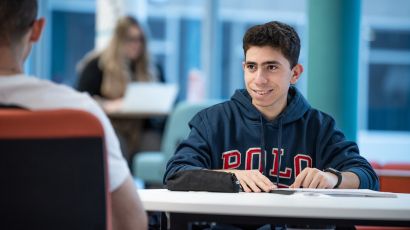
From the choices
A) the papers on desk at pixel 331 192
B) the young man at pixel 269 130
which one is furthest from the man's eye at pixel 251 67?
the papers on desk at pixel 331 192

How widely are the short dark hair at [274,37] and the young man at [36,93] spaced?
3.84 ft

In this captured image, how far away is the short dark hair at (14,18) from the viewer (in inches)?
54.5

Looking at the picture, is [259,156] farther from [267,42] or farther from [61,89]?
[61,89]

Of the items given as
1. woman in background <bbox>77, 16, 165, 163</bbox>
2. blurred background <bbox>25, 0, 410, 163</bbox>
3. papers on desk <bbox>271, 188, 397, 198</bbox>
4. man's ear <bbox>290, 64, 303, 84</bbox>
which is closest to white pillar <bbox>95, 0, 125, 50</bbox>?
blurred background <bbox>25, 0, 410, 163</bbox>

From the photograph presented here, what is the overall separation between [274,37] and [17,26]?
1.28 m

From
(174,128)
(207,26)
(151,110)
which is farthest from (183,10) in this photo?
(174,128)

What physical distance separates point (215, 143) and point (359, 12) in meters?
2.32

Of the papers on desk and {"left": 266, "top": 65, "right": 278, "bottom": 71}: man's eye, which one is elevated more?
{"left": 266, "top": 65, "right": 278, "bottom": 71}: man's eye

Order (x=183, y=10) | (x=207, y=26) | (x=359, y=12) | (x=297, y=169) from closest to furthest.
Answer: (x=297, y=169), (x=359, y=12), (x=207, y=26), (x=183, y=10)

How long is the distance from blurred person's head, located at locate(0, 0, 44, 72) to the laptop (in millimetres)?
3930

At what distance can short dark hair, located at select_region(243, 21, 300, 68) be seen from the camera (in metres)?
2.51

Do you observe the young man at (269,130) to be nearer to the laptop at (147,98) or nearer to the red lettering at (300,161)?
the red lettering at (300,161)

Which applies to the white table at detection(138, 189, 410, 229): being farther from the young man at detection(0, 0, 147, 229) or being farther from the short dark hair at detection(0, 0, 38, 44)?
the short dark hair at detection(0, 0, 38, 44)

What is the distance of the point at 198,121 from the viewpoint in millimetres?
2506
